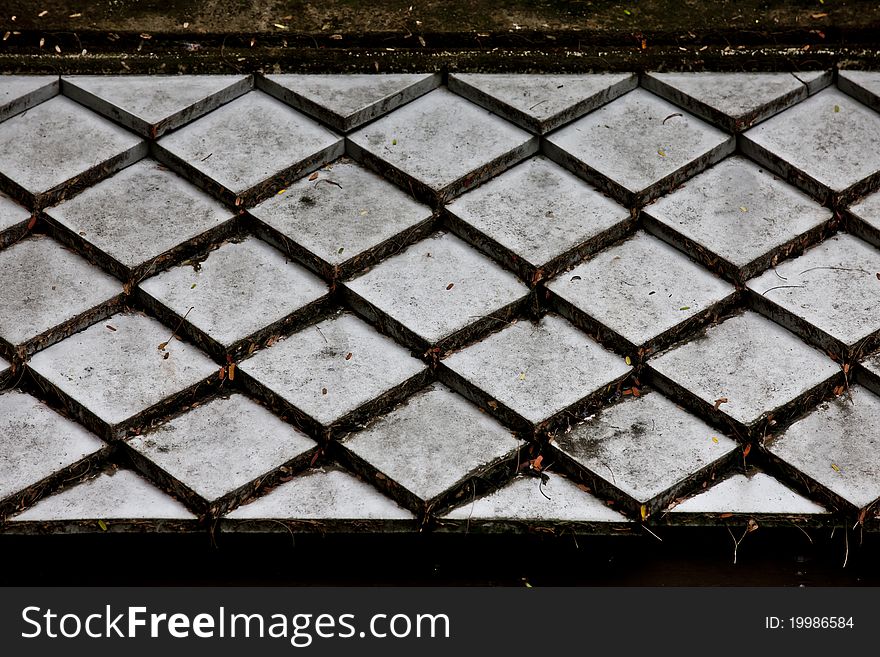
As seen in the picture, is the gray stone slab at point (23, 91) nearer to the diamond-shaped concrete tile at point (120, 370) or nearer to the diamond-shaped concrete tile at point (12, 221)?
the diamond-shaped concrete tile at point (12, 221)

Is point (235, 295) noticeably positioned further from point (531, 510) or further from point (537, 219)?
point (531, 510)

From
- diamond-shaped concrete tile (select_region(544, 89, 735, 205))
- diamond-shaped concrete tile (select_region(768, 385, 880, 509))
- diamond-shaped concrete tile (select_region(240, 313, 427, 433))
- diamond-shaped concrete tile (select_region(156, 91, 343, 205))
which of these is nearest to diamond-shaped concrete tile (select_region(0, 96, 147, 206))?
diamond-shaped concrete tile (select_region(156, 91, 343, 205))

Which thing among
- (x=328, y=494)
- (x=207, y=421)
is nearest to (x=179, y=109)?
(x=207, y=421)

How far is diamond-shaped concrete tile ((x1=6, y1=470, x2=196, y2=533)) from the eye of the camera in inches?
104

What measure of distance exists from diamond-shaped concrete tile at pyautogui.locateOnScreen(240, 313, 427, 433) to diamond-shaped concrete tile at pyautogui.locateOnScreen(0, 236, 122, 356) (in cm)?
41

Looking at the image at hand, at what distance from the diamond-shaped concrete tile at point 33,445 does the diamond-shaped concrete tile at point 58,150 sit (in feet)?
1.91

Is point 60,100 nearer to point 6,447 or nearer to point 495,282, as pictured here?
point 6,447

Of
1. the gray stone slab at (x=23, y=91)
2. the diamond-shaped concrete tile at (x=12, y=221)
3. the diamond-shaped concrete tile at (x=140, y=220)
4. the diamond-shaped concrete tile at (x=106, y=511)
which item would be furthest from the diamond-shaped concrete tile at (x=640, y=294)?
the gray stone slab at (x=23, y=91)

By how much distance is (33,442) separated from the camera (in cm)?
275

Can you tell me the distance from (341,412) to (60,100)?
48.9 inches

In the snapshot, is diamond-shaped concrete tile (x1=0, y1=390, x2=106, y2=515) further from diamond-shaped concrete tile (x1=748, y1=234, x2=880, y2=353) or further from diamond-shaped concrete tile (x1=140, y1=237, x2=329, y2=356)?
diamond-shaped concrete tile (x1=748, y1=234, x2=880, y2=353)

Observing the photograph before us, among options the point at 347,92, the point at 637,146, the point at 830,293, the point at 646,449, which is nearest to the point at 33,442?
the point at 347,92

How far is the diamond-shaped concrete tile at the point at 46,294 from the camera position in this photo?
9.49ft

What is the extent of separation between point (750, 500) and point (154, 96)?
1834mm
